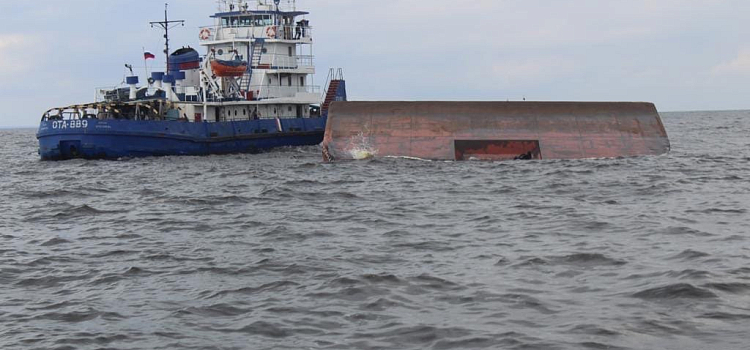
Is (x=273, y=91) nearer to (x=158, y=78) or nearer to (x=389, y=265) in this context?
(x=158, y=78)

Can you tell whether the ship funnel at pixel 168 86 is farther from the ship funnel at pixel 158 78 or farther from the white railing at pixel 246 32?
the white railing at pixel 246 32

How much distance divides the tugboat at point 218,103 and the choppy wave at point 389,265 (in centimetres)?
1269

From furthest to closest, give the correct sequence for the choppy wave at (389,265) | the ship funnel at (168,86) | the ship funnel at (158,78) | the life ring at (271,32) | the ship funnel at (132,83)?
the life ring at (271,32), the ship funnel at (132,83), the ship funnel at (158,78), the ship funnel at (168,86), the choppy wave at (389,265)

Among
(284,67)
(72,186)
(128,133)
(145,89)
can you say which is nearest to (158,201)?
(72,186)

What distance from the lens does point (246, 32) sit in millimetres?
44625

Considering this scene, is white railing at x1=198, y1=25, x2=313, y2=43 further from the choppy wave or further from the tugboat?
the choppy wave

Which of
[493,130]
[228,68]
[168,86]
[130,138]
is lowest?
[130,138]

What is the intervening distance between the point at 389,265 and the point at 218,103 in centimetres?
2786

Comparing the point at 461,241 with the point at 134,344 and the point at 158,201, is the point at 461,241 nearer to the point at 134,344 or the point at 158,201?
the point at 134,344

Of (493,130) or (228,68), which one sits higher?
(228,68)

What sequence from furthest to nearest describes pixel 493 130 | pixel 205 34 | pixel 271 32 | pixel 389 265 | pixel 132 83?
pixel 205 34 → pixel 271 32 → pixel 132 83 → pixel 493 130 → pixel 389 265

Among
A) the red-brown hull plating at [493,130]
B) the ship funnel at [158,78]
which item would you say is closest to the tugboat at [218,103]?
the ship funnel at [158,78]

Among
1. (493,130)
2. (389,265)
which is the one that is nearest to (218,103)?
(493,130)

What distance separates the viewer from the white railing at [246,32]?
145ft
